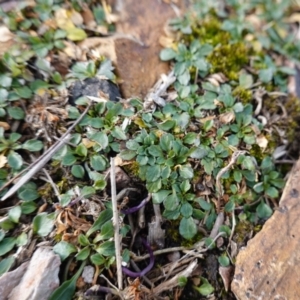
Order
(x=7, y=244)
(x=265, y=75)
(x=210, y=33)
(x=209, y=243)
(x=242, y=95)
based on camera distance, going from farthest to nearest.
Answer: (x=210, y=33) < (x=265, y=75) < (x=242, y=95) < (x=209, y=243) < (x=7, y=244)

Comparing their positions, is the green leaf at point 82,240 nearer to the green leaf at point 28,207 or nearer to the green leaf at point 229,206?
the green leaf at point 28,207

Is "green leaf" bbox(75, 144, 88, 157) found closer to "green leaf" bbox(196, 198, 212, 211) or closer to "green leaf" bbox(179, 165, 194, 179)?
"green leaf" bbox(179, 165, 194, 179)

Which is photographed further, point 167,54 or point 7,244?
point 167,54

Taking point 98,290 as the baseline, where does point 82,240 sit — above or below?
above

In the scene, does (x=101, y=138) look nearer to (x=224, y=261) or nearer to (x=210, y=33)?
(x=224, y=261)

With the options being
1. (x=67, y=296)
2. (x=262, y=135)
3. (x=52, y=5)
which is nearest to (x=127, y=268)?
(x=67, y=296)

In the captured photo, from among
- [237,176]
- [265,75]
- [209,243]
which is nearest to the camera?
[209,243]

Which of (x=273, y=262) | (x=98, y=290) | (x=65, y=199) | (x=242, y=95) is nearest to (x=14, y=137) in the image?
(x=65, y=199)

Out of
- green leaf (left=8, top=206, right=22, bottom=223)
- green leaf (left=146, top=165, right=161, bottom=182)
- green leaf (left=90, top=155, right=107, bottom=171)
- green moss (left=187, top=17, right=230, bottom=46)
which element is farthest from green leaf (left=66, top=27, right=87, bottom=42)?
green leaf (left=8, top=206, right=22, bottom=223)
